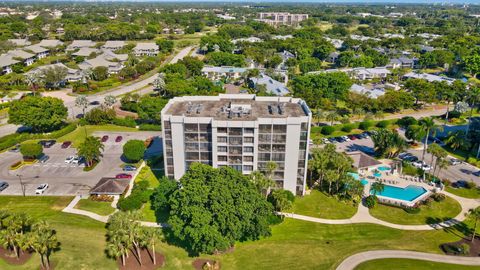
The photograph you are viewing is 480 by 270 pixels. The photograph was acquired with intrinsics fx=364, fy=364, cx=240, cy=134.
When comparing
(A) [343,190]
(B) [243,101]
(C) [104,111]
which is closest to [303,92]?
(B) [243,101]

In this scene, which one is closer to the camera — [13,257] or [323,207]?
[13,257]

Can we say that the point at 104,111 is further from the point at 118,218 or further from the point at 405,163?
the point at 405,163

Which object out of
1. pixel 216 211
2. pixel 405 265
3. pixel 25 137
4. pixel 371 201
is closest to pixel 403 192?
pixel 371 201

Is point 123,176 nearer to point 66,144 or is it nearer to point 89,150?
point 89,150

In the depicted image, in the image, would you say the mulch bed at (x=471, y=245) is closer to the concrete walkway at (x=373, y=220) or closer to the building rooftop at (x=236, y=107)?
the concrete walkway at (x=373, y=220)

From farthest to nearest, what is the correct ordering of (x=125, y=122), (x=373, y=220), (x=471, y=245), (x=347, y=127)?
(x=125, y=122) < (x=347, y=127) < (x=373, y=220) < (x=471, y=245)

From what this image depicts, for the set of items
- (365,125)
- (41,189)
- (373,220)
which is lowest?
(373,220)

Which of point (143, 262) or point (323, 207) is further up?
point (323, 207)

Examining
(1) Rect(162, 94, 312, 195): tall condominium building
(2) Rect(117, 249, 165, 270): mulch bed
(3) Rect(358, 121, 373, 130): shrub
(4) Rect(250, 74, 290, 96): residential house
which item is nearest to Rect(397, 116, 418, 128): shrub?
(3) Rect(358, 121, 373, 130): shrub

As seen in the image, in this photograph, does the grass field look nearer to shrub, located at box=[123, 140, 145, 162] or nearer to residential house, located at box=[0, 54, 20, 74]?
shrub, located at box=[123, 140, 145, 162]
